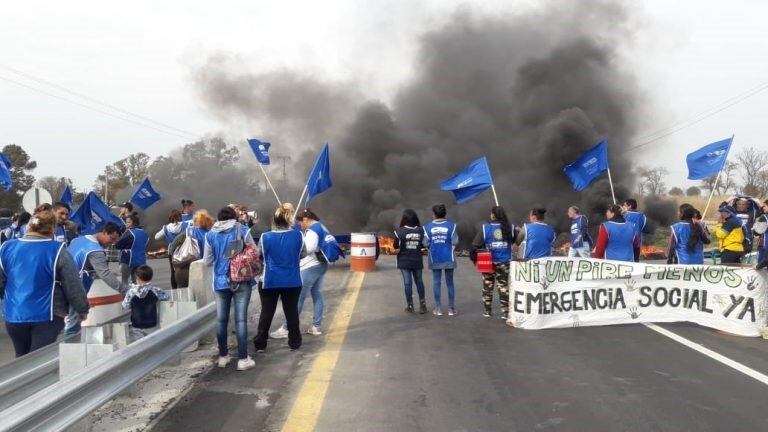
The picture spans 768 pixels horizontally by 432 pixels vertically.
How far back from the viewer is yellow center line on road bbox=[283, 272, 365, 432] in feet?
12.8

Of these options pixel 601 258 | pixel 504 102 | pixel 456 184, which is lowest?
pixel 601 258

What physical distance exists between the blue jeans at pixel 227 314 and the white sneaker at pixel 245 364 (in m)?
0.05

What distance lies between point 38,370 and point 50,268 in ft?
2.40

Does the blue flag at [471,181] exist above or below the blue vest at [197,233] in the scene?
above

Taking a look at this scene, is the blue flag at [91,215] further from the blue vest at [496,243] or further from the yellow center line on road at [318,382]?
the blue vest at [496,243]

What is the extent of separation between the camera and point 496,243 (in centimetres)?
769

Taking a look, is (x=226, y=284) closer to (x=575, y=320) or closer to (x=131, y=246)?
(x=131, y=246)

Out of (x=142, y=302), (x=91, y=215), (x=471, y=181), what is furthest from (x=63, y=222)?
(x=91, y=215)

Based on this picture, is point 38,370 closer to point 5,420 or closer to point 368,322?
point 5,420

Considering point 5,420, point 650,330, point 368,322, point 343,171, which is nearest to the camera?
point 5,420

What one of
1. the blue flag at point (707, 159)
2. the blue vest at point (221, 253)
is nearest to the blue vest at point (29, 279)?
the blue vest at point (221, 253)

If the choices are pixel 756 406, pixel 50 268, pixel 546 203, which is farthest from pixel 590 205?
pixel 50 268

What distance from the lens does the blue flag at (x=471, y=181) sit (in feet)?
29.6

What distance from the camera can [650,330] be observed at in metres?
6.98
